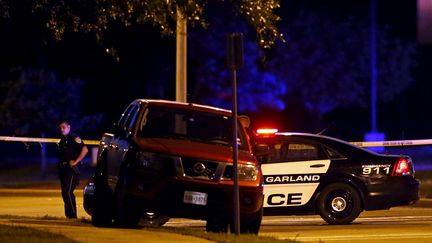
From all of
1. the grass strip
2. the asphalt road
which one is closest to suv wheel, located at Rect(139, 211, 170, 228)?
the asphalt road

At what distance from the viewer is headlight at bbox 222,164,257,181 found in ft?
43.6

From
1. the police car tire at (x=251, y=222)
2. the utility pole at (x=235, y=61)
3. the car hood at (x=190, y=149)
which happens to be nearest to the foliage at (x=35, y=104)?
the car hood at (x=190, y=149)

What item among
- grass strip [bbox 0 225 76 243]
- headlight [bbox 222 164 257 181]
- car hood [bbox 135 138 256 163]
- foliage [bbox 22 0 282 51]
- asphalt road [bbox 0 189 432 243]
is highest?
foliage [bbox 22 0 282 51]

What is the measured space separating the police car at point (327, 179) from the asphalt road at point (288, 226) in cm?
30

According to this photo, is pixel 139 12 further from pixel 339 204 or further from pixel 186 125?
pixel 339 204

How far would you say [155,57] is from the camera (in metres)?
50.4

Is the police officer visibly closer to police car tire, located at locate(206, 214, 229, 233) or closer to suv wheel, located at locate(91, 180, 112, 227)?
suv wheel, located at locate(91, 180, 112, 227)

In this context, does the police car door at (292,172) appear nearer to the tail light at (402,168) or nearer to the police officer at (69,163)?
the tail light at (402,168)

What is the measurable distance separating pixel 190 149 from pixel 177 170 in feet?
1.20

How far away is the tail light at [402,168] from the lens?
666 inches

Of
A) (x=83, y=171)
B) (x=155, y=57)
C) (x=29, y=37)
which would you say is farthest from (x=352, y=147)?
(x=155, y=57)

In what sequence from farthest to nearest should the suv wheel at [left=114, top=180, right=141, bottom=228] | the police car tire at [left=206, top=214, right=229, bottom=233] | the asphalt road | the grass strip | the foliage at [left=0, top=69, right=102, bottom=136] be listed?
the foliage at [left=0, top=69, right=102, bottom=136] < the police car tire at [left=206, top=214, right=229, bottom=233] < the suv wheel at [left=114, top=180, right=141, bottom=228] < the asphalt road < the grass strip

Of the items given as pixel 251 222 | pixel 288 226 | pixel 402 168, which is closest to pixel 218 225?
pixel 251 222

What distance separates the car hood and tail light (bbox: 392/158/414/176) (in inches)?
154
